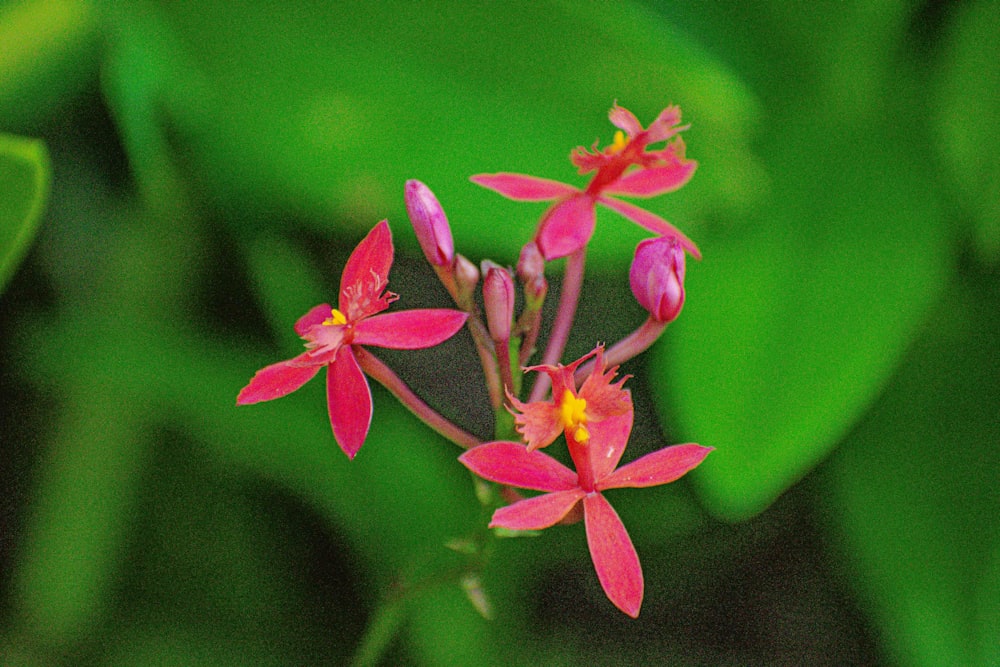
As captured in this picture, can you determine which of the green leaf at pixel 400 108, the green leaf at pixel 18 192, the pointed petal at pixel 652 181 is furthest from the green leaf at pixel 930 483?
the green leaf at pixel 18 192

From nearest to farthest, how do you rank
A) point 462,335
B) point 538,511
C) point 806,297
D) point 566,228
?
point 538,511 → point 566,228 → point 806,297 → point 462,335

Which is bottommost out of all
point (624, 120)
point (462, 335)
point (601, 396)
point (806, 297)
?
point (462, 335)

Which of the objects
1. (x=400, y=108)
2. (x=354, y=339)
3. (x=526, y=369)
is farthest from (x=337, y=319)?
(x=400, y=108)

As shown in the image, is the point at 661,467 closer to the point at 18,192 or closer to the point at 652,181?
the point at 652,181

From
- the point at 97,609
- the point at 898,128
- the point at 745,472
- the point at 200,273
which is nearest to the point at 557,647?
the point at 745,472

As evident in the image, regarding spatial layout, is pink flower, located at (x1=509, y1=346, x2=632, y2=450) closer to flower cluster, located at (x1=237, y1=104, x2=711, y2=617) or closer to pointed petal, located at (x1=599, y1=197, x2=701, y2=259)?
flower cluster, located at (x1=237, y1=104, x2=711, y2=617)
